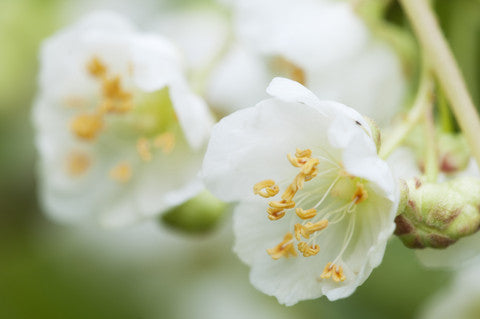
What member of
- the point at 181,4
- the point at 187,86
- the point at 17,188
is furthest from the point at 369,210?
the point at 17,188

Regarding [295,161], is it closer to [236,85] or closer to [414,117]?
[414,117]

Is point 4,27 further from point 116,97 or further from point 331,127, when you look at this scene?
point 331,127

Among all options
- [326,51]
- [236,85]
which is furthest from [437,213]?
[236,85]

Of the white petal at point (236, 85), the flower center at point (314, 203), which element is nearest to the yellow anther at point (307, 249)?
the flower center at point (314, 203)

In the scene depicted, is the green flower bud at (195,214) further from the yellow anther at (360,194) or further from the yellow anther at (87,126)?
the yellow anther at (360,194)

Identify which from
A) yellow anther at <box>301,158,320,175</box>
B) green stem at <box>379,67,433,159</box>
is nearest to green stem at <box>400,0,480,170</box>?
green stem at <box>379,67,433,159</box>
